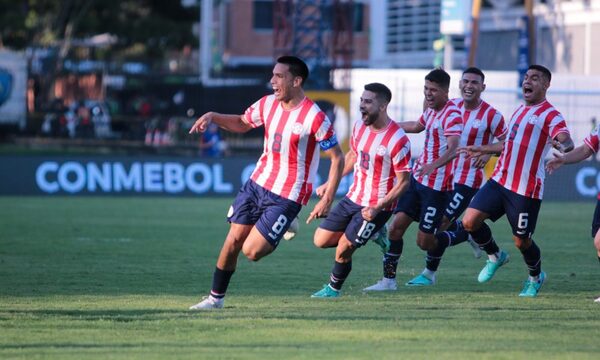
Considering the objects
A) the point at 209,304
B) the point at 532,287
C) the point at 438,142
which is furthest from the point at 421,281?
the point at 209,304

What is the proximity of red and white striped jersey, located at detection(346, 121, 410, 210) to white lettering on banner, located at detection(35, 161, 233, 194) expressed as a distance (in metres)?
16.2

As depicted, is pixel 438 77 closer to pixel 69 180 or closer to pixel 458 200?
pixel 458 200

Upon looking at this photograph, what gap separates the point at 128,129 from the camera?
42.4m

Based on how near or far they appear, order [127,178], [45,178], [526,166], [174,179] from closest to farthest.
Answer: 1. [526,166]
2. [45,178]
3. [127,178]
4. [174,179]

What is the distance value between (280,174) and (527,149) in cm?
274

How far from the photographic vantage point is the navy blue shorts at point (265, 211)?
35.1 ft

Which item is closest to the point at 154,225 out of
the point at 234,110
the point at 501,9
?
the point at 234,110

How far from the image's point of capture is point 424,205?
42.1 ft

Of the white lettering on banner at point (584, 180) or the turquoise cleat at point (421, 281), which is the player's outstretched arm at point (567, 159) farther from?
the white lettering on banner at point (584, 180)

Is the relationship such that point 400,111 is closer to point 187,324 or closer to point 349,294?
point 349,294

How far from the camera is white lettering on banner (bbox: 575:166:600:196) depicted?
27188mm

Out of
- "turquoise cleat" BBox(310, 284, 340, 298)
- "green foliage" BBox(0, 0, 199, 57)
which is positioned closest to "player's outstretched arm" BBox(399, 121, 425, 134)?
"turquoise cleat" BBox(310, 284, 340, 298)

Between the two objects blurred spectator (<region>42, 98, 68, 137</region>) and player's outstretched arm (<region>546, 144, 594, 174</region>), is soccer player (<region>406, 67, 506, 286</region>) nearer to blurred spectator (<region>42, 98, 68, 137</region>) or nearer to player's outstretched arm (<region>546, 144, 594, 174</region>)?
player's outstretched arm (<region>546, 144, 594, 174</region>)

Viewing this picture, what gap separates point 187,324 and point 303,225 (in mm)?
11943
